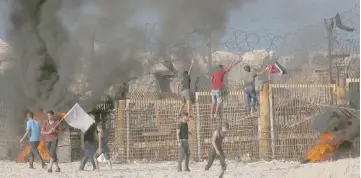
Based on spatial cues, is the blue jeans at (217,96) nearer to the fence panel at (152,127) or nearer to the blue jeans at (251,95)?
the blue jeans at (251,95)

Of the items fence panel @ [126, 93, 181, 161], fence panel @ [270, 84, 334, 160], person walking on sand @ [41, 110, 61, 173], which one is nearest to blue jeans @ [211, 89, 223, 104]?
fence panel @ [126, 93, 181, 161]

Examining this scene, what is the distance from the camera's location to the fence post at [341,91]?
1728 centimetres

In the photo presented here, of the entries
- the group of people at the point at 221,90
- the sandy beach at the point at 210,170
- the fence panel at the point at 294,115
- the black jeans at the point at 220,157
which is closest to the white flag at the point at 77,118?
the sandy beach at the point at 210,170

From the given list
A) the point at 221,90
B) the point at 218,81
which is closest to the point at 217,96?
the point at 221,90

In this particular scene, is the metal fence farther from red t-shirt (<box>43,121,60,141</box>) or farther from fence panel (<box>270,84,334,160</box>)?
red t-shirt (<box>43,121,60,141</box>)

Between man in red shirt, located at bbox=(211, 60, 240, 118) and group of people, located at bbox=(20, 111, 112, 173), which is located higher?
man in red shirt, located at bbox=(211, 60, 240, 118)

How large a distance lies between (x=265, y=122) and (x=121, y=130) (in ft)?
12.9

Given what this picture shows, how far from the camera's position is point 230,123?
18.3 m

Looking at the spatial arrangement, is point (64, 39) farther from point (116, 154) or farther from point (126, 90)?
point (116, 154)

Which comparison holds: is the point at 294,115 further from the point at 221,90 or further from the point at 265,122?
the point at 221,90

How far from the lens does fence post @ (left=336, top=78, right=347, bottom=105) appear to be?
17.3 m

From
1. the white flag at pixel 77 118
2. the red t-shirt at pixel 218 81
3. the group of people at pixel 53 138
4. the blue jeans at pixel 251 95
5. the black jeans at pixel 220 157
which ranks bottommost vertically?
the black jeans at pixel 220 157

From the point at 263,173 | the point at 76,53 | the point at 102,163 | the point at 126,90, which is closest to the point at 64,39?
the point at 76,53

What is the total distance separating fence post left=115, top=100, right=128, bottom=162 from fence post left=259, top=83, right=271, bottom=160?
12.0 ft
